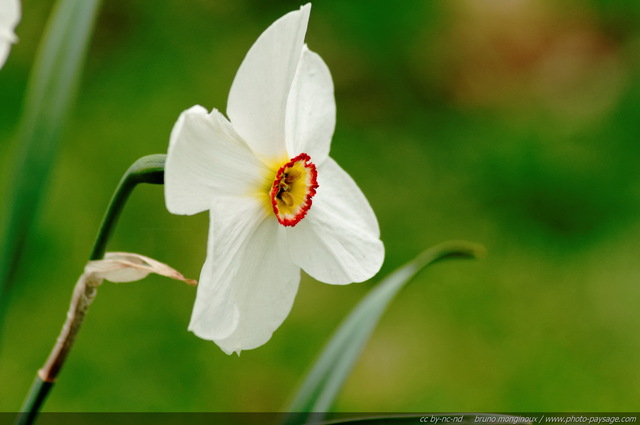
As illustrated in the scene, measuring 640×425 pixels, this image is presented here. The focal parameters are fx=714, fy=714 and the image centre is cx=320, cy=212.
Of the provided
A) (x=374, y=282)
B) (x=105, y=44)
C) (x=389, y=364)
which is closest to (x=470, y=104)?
(x=374, y=282)

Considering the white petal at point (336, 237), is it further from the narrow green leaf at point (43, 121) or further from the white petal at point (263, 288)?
the narrow green leaf at point (43, 121)

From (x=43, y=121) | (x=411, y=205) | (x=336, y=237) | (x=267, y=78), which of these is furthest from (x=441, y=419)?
(x=411, y=205)

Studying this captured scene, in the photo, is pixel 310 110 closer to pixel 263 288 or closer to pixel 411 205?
pixel 263 288

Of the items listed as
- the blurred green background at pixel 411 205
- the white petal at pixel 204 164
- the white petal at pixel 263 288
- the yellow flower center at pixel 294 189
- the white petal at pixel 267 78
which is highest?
the white petal at pixel 267 78

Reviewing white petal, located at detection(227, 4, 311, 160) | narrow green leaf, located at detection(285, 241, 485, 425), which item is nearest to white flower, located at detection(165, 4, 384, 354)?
white petal, located at detection(227, 4, 311, 160)

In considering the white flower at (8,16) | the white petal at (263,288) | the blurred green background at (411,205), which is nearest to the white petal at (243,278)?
the white petal at (263,288)

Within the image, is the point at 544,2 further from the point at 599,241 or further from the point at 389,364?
the point at 389,364
